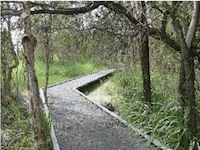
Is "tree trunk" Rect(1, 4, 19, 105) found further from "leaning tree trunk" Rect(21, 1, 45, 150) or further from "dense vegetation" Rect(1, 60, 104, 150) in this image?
"leaning tree trunk" Rect(21, 1, 45, 150)

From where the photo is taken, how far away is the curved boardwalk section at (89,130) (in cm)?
607

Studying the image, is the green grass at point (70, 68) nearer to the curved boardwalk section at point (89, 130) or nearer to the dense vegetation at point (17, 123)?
the dense vegetation at point (17, 123)

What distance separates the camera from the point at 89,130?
718 cm

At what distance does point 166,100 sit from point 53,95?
5.25m

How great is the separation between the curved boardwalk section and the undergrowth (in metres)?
0.26

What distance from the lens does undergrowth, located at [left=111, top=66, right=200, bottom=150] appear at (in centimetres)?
559

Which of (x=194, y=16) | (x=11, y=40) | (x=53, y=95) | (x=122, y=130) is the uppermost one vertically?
(x=194, y=16)

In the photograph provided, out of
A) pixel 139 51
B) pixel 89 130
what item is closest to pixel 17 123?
pixel 89 130

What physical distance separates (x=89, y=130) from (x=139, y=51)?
82.1 inches

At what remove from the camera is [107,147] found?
599cm

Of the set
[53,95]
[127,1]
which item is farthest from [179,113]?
[53,95]

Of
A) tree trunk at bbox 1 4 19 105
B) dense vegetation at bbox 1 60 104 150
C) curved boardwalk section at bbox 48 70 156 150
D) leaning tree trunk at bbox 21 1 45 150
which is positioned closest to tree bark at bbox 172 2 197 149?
curved boardwalk section at bbox 48 70 156 150

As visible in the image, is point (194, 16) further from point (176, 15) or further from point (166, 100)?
point (166, 100)

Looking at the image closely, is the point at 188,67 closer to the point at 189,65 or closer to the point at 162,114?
the point at 189,65
